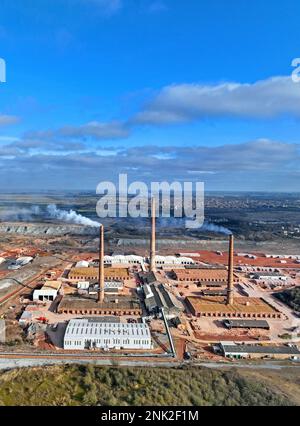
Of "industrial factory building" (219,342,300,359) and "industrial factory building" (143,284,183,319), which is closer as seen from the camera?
"industrial factory building" (219,342,300,359)

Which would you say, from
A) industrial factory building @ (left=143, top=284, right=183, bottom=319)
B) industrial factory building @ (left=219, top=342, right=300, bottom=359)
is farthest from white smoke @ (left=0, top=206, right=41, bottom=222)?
industrial factory building @ (left=219, top=342, right=300, bottom=359)

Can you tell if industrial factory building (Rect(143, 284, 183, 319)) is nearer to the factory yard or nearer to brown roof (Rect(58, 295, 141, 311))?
the factory yard

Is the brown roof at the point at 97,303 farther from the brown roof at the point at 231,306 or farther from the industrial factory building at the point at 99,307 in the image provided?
the brown roof at the point at 231,306

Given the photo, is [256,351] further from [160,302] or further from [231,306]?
[160,302]
